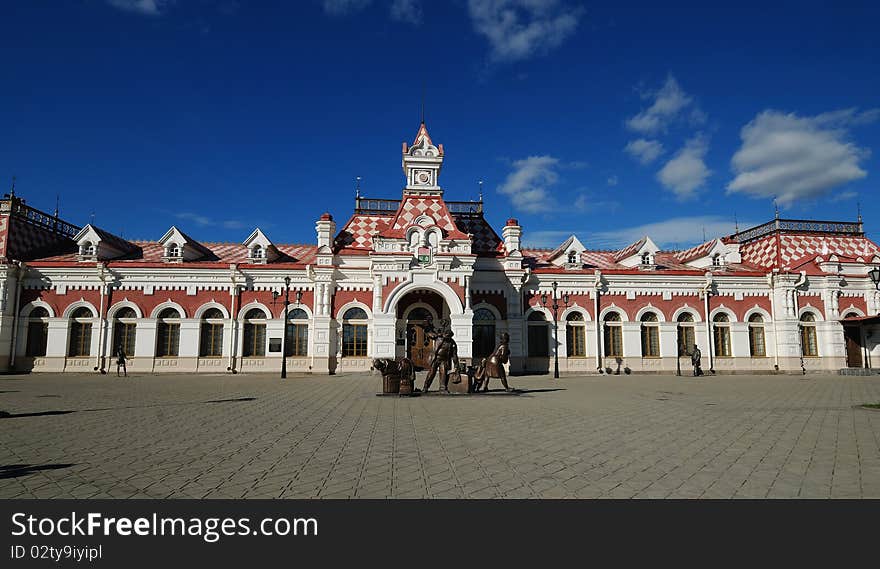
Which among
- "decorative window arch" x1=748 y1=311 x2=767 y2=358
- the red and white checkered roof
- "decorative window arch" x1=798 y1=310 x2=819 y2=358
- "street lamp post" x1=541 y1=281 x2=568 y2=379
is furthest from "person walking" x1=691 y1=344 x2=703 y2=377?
the red and white checkered roof

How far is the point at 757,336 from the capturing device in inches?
1148

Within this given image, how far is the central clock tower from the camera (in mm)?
29469

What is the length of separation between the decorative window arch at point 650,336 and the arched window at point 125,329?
1091 inches

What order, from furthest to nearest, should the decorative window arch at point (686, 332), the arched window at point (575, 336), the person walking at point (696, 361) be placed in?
the decorative window arch at point (686, 332) < the arched window at point (575, 336) < the person walking at point (696, 361)

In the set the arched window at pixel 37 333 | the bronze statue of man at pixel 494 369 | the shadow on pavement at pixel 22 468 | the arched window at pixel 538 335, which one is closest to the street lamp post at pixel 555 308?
the arched window at pixel 538 335

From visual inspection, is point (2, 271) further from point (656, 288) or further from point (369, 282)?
point (656, 288)

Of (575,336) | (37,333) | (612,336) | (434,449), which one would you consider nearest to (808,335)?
(612,336)

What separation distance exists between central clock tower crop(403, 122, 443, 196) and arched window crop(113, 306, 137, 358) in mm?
16272

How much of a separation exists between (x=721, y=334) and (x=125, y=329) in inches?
1298

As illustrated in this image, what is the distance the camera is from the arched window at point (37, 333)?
1000 inches

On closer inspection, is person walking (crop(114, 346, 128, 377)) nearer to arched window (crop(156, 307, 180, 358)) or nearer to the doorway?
arched window (crop(156, 307, 180, 358))

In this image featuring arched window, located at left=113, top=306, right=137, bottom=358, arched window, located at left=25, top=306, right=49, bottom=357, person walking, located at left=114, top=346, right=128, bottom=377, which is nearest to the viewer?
person walking, located at left=114, top=346, right=128, bottom=377

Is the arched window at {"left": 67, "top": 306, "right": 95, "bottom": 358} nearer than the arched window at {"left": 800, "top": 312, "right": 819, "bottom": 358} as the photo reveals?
Yes

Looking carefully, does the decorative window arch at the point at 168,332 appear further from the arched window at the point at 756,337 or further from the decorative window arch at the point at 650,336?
the arched window at the point at 756,337
